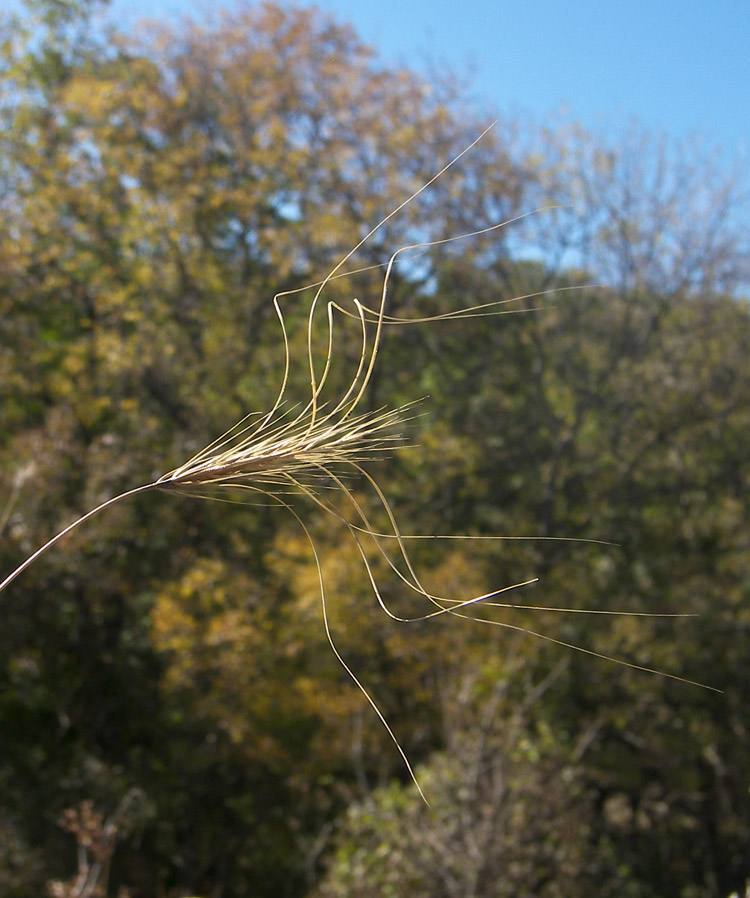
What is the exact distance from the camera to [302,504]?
10.8 m

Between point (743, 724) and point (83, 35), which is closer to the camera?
point (743, 724)

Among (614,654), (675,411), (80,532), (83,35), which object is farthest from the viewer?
(83,35)

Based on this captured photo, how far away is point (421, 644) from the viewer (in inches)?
358

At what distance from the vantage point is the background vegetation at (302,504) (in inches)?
348

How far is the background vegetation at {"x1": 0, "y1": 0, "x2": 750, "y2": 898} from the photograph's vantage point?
8.85 metres

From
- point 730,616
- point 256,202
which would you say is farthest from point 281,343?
point 730,616

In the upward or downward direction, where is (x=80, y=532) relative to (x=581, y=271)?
downward

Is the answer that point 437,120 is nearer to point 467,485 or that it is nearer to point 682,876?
point 467,485

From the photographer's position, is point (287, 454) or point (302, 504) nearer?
point (287, 454)

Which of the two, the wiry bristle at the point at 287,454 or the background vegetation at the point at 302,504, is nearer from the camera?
the wiry bristle at the point at 287,454

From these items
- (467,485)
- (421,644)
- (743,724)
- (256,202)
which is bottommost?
(743,724)

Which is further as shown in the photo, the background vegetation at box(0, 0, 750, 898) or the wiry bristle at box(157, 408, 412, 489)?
the background vegetation at box(0, 0, 750, 898)

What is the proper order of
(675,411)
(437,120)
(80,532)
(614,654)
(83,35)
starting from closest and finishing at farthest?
(80,532) → (614,654) → (437,120) → (675,411) → (83,35)

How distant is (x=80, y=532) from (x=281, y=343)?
10.8 feet
